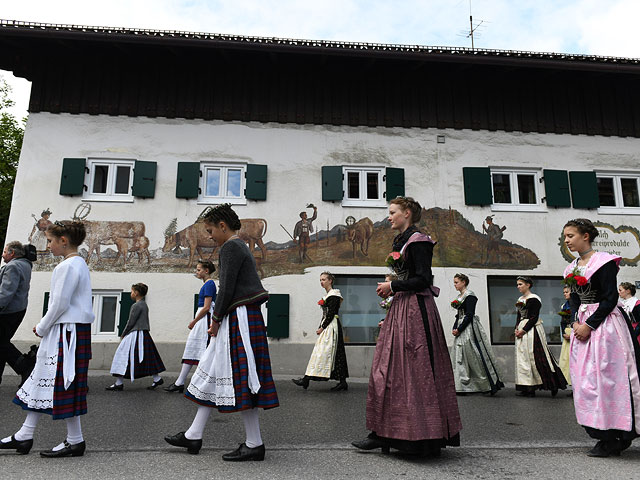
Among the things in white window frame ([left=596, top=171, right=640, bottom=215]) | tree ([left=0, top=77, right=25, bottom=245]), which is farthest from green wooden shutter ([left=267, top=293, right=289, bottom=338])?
tree ([left=0, top=77, right=25, bottom=245])

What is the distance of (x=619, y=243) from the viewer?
1280cm

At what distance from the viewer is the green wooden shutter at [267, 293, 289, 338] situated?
456 inches

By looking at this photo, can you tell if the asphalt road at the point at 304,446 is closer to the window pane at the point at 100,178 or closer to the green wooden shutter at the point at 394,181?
the window pane at the point at 100,178

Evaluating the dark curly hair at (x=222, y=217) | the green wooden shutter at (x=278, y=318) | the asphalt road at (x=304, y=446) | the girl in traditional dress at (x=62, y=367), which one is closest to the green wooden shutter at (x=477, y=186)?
the green wooden shutter at (x=278, y=318)

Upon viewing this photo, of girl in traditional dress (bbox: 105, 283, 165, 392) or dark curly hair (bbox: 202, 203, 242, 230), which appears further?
girl in traditional dress (bbox: 105, 283, 165, 392)

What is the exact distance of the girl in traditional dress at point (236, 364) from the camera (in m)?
3.80

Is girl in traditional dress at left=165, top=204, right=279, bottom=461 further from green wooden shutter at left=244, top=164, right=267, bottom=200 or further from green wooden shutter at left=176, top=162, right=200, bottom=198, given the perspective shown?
green wooden shutter at left=176, top=162, right=200, bottom=198

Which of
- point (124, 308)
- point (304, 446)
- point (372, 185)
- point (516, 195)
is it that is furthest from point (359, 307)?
point (304, 446)

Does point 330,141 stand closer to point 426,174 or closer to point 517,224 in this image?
point 426,174

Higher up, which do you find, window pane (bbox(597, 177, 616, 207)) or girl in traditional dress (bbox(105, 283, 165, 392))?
window pane (bbox(597, 177, 616, 207))

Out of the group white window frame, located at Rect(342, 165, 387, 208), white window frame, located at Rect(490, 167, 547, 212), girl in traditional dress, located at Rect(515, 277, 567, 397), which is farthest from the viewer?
white window frame, located at Rect(490, 167, 547, 212)

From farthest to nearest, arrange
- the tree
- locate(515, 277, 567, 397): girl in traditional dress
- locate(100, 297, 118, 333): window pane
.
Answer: the tree → locate(100, 297, 118, 333): window pane → locate(515, 277, 567, 397): girl in traditional dress

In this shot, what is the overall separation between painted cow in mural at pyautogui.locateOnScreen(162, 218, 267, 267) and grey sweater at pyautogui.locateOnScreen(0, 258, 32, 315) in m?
4.97

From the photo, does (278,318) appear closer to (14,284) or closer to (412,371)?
(14,284)
